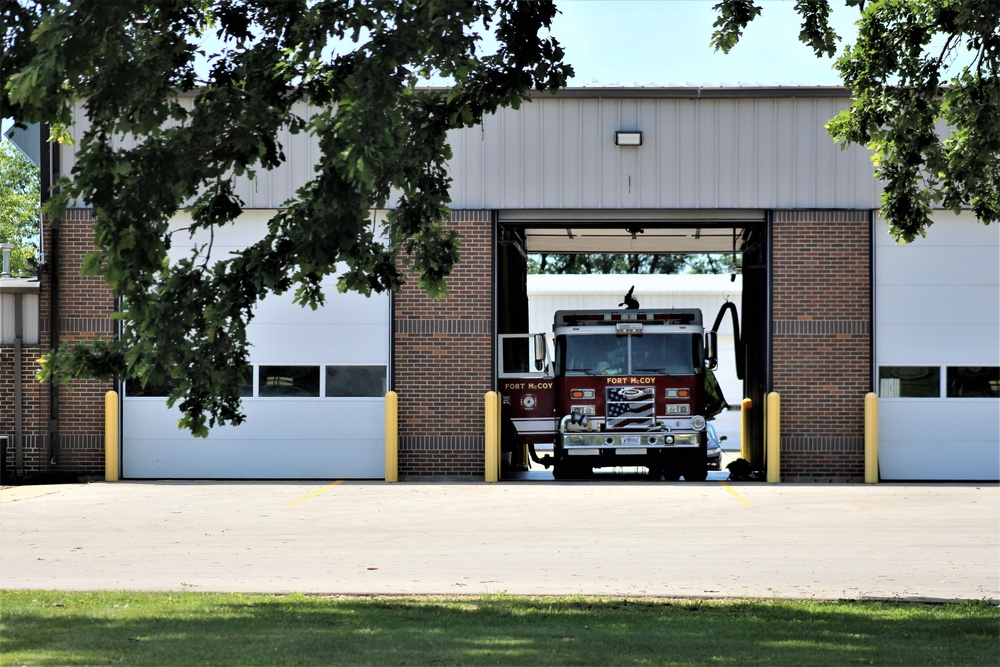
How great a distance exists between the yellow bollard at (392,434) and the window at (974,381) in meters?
9.84

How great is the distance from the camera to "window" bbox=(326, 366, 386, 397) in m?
21.5

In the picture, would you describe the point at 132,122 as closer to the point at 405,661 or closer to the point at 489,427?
the point at 405,661

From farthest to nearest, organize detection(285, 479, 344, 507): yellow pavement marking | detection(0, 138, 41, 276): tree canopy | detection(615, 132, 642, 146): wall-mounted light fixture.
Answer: detection(0, 138, 41, 276): tree canopy < detection(615, 132, 642, 146): wall-mounted light fixture < detection(285, 479, 344, 507): yellow pavement marking

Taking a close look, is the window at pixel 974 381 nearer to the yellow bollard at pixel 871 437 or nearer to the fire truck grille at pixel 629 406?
the yellow bollard at pixel 871 437

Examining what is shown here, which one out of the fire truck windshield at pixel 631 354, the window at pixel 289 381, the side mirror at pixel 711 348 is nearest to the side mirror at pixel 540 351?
the fire truck windshield at pixel 631 354

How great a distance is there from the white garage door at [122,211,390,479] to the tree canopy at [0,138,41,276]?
29946 millimetres

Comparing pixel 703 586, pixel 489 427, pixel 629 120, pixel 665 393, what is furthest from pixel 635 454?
pixel 703 586

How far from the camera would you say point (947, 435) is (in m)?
21.2

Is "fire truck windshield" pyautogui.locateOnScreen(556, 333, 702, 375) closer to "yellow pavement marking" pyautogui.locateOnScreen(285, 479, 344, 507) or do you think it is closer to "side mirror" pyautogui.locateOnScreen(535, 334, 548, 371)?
"side mirror" pyautogui.locateOnScreen(535, 334, 548, 371)

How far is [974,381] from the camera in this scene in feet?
70.0

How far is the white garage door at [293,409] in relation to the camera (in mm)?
21406

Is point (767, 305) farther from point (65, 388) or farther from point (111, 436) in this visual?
point (65, 388)

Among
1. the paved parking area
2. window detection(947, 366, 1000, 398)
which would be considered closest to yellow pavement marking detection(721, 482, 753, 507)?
the paved parking area

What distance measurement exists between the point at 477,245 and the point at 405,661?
585 inches
